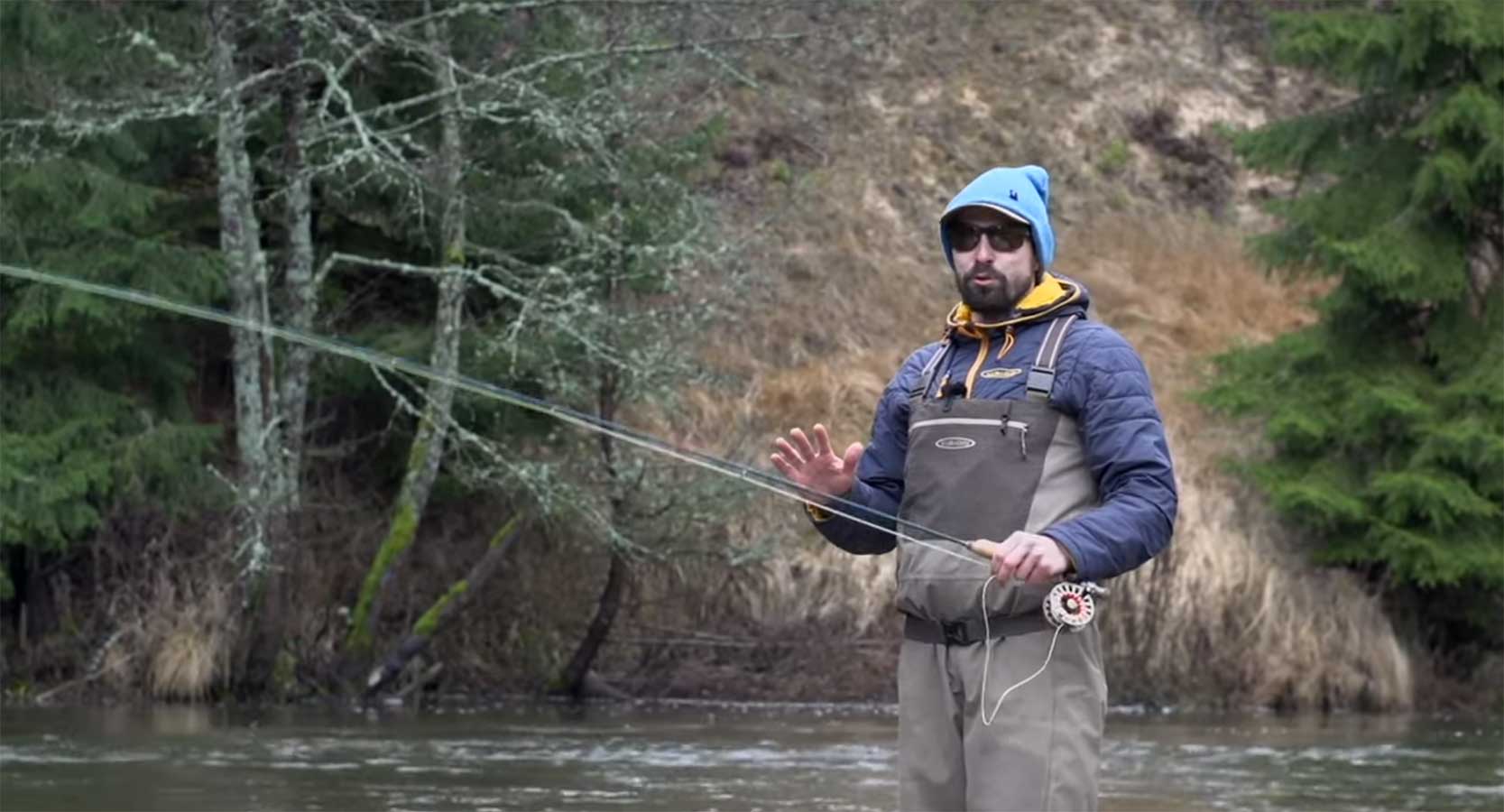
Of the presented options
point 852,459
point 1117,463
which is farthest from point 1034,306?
point 852,459

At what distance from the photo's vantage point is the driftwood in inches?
636

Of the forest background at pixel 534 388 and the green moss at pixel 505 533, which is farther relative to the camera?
the green moss at pixel 505 533

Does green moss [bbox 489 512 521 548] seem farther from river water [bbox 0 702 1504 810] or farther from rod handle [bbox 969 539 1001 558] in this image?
rod handle [bbox 969 539 1001 558]

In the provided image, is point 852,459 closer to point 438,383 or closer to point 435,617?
point 438,383

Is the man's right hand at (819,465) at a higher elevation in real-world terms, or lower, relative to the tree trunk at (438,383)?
lower

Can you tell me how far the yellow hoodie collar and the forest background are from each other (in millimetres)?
9554

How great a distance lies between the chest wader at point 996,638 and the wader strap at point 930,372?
0.09 metres

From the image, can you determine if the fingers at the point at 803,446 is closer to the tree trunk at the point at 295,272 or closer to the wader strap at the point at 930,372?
the wader strap at the point at 930,372

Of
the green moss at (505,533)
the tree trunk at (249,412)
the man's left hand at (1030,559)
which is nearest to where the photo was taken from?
the man's left hand at (1030,559)

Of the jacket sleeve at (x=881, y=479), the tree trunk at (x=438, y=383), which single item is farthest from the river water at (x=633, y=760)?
the jacket sleeve at (x=881, y=479)

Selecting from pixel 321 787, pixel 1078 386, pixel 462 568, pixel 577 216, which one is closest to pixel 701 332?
pixel 577 216

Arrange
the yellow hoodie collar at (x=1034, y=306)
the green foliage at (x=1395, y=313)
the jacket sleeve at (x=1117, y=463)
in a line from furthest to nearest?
the green foliage at (x=1395, y=313) < the yellow hoodie collar at (x=1034, y=306) < the jacket sleeve at (x=1117, y=463)

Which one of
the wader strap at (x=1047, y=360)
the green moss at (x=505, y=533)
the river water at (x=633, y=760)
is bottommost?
the river water at (x=633, y=760)

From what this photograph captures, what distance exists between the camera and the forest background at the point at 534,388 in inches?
617
